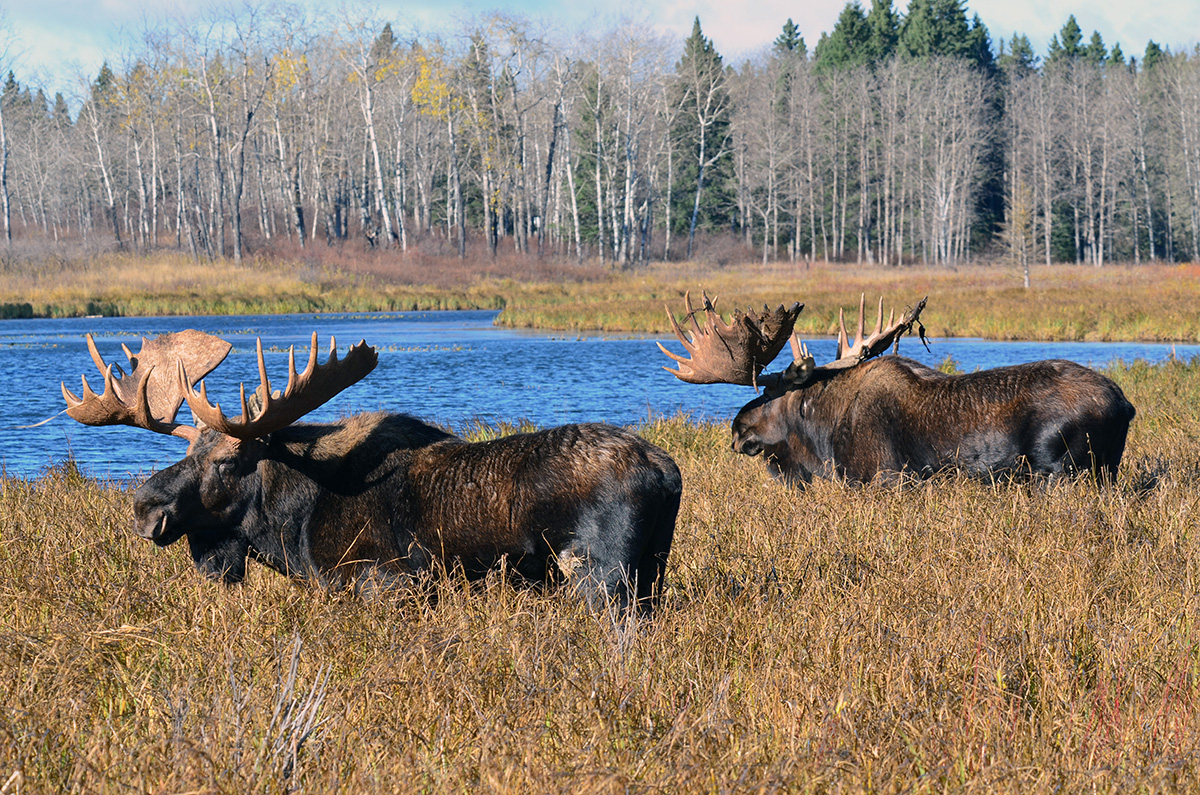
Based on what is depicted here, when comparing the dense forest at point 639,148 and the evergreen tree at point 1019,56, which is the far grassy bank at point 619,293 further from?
the evergreen tree at point 1019,56

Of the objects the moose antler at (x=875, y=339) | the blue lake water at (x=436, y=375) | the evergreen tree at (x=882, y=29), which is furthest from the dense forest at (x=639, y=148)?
the moose antler at (x=875, y=339)

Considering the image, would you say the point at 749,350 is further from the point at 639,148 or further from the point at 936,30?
the point at 936,30

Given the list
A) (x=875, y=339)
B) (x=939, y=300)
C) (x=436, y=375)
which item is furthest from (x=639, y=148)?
(x=875, y=339)

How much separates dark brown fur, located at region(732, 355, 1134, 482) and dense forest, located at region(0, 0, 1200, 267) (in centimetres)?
4828

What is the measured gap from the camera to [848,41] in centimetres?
8394

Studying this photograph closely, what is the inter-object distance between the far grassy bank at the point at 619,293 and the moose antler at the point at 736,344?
18.9m

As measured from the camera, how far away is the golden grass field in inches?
113

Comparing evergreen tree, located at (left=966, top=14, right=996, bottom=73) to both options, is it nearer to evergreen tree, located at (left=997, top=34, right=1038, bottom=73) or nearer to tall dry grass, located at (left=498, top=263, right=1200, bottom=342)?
evergreen tree, located at (left=997, top=34, right=1038, bottom=73)

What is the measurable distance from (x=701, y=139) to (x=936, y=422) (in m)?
60.9

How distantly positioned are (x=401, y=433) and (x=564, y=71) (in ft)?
182

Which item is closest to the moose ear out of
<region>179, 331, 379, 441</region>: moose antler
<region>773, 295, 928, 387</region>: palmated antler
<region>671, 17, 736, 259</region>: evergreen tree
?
<region>773, 295, 928, 387</region>: palmated antler

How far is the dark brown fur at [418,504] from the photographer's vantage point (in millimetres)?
4285

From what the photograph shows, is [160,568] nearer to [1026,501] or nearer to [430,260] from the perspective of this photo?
[1026,501]

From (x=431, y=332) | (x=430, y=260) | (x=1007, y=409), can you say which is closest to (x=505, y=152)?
(x=430, y=260)
